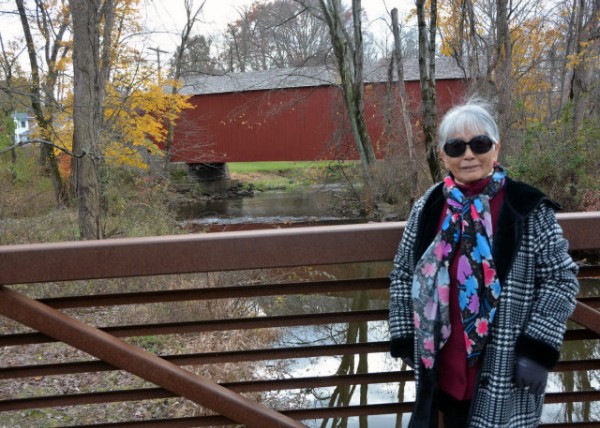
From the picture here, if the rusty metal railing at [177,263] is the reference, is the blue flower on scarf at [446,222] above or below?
above

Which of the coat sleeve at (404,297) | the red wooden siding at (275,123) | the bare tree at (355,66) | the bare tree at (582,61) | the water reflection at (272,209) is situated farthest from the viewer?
the red wooden siding at (275,123)

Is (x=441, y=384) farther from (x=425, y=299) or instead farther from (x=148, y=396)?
(x=148, y=396)

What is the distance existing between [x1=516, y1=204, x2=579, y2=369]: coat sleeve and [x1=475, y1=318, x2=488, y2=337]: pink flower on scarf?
0.31 ft

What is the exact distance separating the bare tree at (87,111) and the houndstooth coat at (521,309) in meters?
8.92

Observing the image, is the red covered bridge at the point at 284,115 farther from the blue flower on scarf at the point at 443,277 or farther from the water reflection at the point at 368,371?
the blue flower on scarf at the point at 443,277

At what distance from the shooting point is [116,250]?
74.3 inches

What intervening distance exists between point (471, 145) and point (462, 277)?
38 centimetres

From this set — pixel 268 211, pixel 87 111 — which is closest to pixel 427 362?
pixel 87 111

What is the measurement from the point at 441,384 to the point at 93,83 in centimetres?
986

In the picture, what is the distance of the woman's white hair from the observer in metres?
1.73

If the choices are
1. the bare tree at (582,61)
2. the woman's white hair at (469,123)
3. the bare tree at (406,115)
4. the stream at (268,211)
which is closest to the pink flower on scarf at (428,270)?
the woman's white hair at (469,123)

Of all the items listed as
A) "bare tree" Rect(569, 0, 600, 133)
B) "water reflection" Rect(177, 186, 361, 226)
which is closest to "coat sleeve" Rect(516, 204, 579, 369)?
"bare tree" Rect(569, 0, 600, 133)

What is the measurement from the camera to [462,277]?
1665mm

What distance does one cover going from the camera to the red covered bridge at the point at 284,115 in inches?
856
